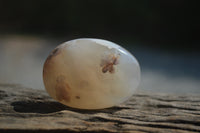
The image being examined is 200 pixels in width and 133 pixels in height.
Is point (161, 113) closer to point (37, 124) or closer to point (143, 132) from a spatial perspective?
point (143, 132)

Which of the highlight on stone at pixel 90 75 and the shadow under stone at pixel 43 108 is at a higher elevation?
the highlight on stone at pixel 90 75

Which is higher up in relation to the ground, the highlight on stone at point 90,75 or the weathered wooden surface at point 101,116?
the highlight on stone at point 90,75

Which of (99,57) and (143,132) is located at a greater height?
(99,57)

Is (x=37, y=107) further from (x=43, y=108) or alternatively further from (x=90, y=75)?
(x=90, y=75)

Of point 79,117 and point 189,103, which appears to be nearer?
point 79,117

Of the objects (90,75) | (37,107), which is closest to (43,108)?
(37,107)

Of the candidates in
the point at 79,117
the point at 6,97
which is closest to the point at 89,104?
the point at 79,117
